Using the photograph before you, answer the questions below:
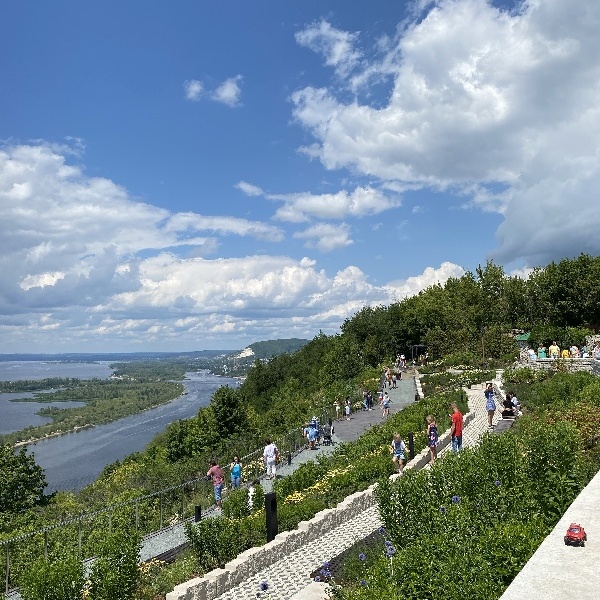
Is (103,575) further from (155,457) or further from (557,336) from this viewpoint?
(155,457)

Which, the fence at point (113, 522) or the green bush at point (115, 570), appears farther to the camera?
the fence at point (113, 522)

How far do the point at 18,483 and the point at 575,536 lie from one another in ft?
141

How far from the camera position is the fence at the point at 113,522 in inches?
491

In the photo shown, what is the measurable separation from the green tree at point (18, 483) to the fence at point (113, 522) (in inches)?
1091

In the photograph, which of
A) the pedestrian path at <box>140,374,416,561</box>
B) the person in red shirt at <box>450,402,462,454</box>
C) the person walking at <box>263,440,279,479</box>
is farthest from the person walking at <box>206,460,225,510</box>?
the person in red shirt at <box>450,402,462,454</box>

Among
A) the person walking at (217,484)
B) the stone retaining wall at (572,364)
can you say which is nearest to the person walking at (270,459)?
the person walking at (217,484)

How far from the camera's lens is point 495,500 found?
321 inches

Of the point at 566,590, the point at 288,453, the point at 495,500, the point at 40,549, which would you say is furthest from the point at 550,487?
the point at 288,453

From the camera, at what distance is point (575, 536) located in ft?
18.2

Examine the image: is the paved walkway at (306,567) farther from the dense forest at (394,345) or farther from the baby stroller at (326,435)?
the dense forest at (394,345)

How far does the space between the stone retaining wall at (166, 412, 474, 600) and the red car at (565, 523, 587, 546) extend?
584cm

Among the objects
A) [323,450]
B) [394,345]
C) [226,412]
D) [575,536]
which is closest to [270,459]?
[323,450]

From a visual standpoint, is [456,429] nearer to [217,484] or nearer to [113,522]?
[217,484]

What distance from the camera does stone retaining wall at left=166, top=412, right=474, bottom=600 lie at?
8930mm
